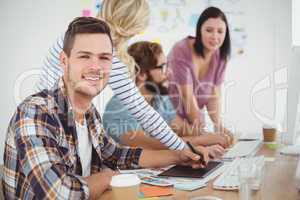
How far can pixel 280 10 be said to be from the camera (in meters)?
2.76

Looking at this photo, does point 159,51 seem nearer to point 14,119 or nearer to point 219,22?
point 219,22

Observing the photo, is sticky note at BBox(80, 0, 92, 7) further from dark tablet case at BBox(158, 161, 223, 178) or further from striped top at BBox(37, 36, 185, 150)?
dark tablet case at BBox(158, 161, 223, 178)

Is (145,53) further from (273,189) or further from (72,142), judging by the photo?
(273,189)

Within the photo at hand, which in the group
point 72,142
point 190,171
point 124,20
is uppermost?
point 124,20

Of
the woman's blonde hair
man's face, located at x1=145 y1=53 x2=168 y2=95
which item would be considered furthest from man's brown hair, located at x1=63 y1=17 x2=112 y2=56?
man's face, located at x1=145 y1=53 x2=168 y2=95

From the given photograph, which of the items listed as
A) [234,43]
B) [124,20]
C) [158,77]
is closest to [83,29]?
[124,20]

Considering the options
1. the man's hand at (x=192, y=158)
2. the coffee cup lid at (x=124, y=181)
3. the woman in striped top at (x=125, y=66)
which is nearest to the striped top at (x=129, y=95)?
the woman in striped top at (x=125, y=66)

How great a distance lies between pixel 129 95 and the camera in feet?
7.78

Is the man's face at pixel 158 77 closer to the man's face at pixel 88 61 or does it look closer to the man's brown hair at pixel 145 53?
the man's brown hair at pixel 145 53

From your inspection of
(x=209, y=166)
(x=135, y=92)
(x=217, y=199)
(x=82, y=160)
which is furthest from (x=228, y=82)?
(x=217, y=199)

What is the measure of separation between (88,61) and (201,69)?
1308 mm

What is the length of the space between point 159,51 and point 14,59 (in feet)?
3.29

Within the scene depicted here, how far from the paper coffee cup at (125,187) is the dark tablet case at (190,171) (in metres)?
0.35

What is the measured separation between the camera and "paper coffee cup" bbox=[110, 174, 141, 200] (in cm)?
110
